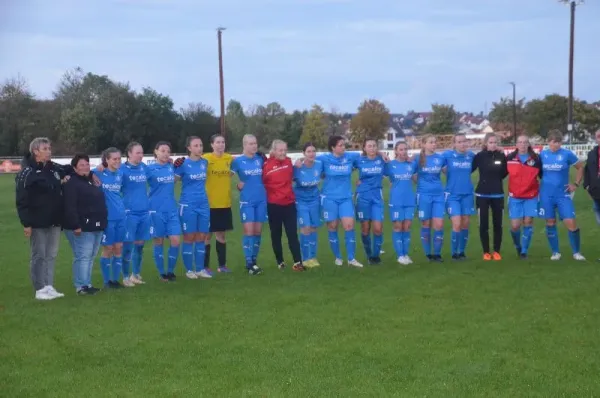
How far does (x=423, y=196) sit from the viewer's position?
10773mm

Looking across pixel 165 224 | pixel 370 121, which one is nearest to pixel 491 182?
pixel 165 224

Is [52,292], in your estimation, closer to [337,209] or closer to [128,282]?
[128,282]

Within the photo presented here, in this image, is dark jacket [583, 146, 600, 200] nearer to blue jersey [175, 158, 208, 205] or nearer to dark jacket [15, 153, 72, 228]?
blue jersey [175, 158, 208, 205]

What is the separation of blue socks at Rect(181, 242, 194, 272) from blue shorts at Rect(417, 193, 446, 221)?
3.60m

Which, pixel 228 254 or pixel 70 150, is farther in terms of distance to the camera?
pixel 70 150

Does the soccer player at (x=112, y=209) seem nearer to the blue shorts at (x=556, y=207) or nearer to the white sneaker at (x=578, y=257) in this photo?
the blue shorts at (x=556, y=207)

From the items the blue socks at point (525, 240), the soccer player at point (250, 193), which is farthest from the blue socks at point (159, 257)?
the blue socks at point (525, 240)

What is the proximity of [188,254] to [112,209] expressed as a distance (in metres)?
1.46

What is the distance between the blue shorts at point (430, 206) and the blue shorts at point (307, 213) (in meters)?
1.65

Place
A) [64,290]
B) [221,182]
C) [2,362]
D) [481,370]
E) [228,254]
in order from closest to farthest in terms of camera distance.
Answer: [481,370]
[2,362]
[64,290]
[221,182]
[228,254]

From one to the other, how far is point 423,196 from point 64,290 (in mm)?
5576

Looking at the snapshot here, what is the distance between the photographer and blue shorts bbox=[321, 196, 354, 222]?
10578 millimetres

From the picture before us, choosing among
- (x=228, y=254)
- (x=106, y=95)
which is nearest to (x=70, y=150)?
(x=106, y=95)

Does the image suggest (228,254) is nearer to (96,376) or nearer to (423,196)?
(423,196)
